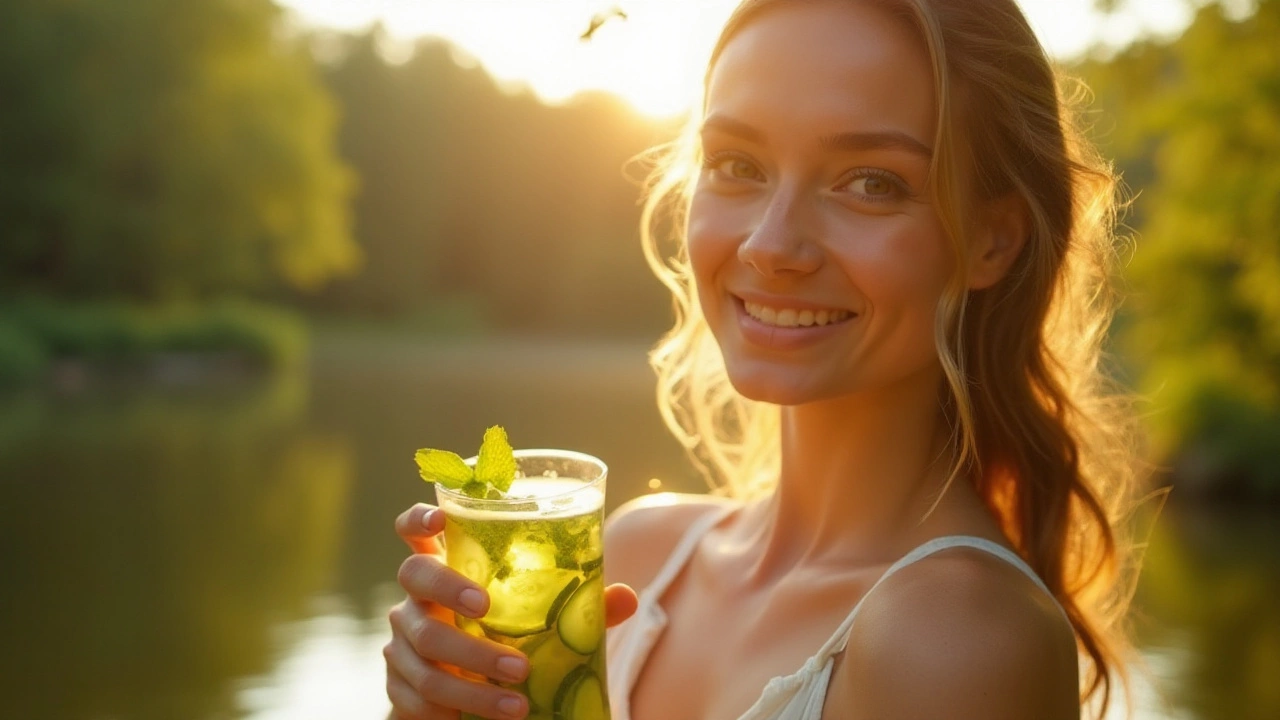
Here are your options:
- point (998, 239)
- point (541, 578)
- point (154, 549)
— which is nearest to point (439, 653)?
point (541, 578)

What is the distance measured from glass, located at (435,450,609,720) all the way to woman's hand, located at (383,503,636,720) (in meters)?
0.02

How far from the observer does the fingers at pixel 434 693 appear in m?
1.50

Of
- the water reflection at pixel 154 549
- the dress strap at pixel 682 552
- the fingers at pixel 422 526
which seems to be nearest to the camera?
the fingers at pixel 422 526

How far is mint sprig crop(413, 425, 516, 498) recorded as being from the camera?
155cm

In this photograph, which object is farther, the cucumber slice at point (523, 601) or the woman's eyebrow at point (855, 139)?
the woman's eyebrow at point (855, 139)

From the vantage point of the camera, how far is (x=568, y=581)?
Result: 155 cm

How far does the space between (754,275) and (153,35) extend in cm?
2391

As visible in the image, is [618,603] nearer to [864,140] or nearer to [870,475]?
[870,475]

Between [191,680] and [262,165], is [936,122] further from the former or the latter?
[262,165]

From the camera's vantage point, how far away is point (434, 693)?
158cm

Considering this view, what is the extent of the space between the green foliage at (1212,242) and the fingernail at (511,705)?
10.6m

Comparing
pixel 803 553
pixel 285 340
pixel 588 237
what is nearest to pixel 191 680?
pixel 803 553

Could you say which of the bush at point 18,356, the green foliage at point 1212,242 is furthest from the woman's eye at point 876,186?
the bush at point 18,356

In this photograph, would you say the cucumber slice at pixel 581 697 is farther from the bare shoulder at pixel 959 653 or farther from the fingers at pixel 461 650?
the bare shoulder at pixel 959 653
